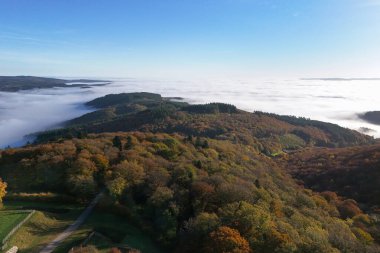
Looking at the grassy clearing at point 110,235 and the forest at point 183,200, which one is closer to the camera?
the grassy clearing at point 110,235

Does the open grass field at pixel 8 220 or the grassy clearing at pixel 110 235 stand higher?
the open grass field at pixel 8 220

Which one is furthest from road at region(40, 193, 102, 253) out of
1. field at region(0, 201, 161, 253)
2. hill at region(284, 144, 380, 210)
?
hill at region(284, 144, 380, 210)

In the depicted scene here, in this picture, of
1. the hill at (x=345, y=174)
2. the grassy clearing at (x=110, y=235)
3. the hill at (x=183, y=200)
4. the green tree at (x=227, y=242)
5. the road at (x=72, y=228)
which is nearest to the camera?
the green tree at (x=227, y=242)

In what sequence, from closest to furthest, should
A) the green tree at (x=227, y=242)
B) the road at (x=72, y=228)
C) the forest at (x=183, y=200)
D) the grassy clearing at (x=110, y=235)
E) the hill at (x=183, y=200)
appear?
1. the green tree at (x=227, y=242)
2. the road at (x=72, y=228)
3. the grassy clearing at (x=110, y=235)
4. the hill at (x=183, y=200)
5. the forest at (x=183, y=200)

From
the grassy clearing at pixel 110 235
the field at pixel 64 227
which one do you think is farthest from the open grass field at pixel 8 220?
the grassy clearing at pixel 110 235

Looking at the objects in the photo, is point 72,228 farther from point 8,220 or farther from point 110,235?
point 8,220

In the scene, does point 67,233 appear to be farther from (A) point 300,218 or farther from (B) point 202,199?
(A) point 300,218

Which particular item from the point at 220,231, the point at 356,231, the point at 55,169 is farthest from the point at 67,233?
the point at 356,231

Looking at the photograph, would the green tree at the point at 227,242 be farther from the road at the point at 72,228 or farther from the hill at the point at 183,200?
the road at the point at 72,228
